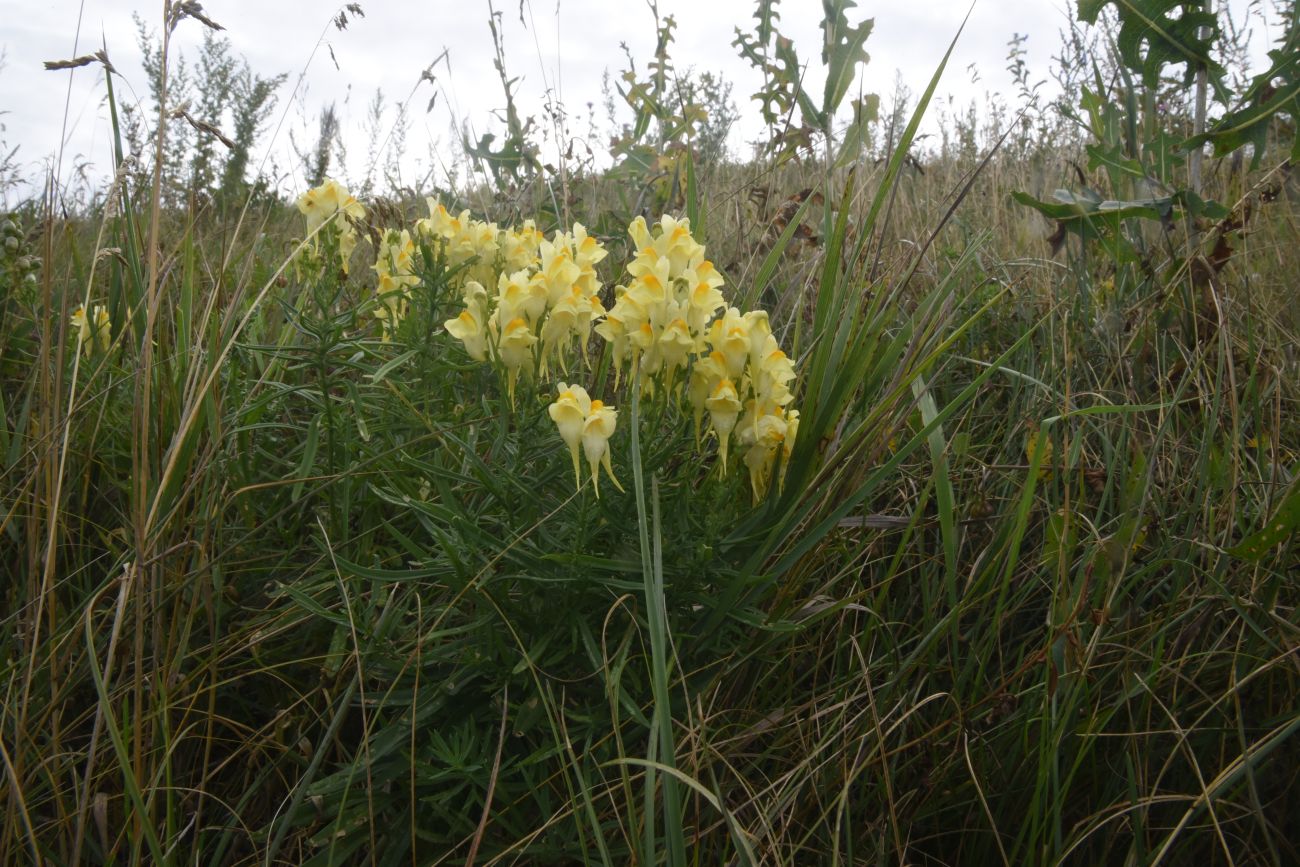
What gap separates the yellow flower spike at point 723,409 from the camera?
4.51ft

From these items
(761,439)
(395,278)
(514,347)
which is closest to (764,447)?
(761,439)

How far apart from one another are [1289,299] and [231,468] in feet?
8.42

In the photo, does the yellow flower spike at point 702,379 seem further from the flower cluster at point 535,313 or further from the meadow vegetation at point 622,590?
the flower cluster at point 535,313

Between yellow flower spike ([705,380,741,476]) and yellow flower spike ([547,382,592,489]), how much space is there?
0.19 meters

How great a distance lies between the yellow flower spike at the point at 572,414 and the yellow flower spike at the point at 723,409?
0.63ft

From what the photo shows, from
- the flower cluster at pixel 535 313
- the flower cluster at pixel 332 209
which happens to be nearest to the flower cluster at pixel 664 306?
the flower cluster at pixel 535 313

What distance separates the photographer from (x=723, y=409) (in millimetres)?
1401

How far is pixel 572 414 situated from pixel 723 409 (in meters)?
0.23

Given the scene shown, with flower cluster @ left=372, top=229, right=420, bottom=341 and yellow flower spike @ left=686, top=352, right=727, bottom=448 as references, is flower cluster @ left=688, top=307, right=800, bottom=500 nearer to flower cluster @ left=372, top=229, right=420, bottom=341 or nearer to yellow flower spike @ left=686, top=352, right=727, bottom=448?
yellow flower spike @ left=686, top=352, right=727, bottom=448

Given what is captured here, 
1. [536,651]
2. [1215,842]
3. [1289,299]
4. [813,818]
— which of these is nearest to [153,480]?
[536,651]

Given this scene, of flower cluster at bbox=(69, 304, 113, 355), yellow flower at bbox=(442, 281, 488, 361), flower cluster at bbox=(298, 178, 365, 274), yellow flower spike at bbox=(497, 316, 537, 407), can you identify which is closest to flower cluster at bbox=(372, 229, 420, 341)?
flower cluster at bbox=(298, 178, 365, 274)

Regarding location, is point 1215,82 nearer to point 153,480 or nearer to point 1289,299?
point 1289,299

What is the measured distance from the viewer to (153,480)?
172cm

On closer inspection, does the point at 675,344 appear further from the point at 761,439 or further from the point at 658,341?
the point at 761,439
